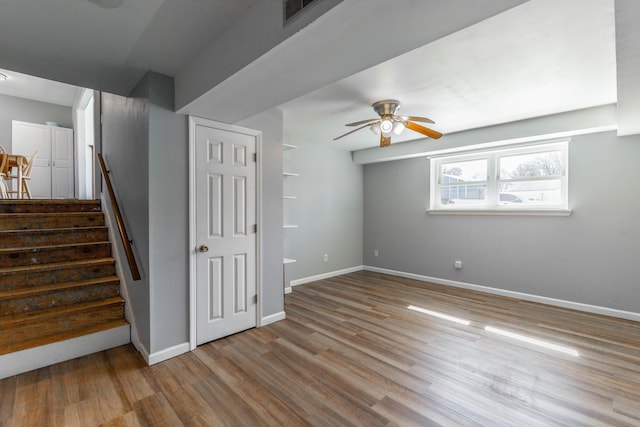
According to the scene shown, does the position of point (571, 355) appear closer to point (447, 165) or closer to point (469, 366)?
point (469, 366)

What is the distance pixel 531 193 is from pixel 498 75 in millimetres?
2379

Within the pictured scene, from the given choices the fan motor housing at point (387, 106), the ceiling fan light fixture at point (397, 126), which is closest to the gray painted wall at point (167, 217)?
the fan motor housing at point (387, 106)

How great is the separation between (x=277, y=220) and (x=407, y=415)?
216 centimetres

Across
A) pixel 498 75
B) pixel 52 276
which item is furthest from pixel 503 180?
pixel 52 276

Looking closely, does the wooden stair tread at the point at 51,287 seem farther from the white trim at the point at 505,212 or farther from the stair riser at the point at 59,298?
the white trim at the point at 505,212

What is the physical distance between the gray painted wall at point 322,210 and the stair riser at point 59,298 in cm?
232

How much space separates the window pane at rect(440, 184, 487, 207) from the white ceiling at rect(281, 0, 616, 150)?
1.15 m

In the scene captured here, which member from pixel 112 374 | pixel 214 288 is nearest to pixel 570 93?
pixel 214 288

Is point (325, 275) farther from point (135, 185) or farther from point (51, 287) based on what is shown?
point (51, 287)

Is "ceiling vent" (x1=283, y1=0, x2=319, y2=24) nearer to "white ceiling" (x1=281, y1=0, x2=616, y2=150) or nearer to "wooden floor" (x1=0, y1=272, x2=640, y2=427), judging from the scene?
"white ceiling" (x1=281, y1=0, x2=616, y2=150)

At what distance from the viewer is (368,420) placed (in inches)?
68.7

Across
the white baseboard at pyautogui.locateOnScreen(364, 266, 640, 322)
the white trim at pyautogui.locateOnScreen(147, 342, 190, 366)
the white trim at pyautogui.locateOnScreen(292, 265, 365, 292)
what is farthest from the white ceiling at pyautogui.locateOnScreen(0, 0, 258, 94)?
the white baseboard at pyautogui.locateOnScreen(364, 266, 640, 322)

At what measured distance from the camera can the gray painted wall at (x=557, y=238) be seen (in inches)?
134

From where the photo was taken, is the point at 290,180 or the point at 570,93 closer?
the point at 570,93
